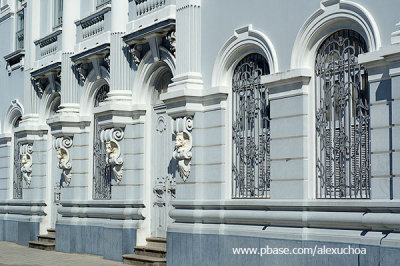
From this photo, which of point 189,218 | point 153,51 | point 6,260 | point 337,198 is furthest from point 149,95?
point 337,198

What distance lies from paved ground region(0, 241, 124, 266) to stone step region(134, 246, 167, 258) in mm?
570

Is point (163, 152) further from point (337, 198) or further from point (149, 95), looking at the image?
point (337, 198)

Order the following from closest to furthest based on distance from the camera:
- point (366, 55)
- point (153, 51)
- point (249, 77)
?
1. point (366, 55)
2. point (249, 77)
3. point (153, 51)

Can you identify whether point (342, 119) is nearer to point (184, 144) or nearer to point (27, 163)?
point (184, 144)

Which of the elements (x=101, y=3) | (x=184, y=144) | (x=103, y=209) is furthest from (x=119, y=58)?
(x=184, y=144)

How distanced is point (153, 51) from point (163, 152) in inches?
82.9

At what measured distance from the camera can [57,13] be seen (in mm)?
21484

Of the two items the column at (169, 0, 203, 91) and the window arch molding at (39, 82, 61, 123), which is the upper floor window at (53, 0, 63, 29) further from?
the column at (169, 0, 203, 91)

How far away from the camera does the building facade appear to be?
11.5 metres

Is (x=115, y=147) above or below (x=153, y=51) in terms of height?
below

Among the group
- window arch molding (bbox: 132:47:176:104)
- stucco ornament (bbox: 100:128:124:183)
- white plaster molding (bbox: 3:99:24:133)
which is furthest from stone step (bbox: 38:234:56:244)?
window arch molding (bbox: 132:47:176:104)

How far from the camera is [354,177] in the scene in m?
11.7

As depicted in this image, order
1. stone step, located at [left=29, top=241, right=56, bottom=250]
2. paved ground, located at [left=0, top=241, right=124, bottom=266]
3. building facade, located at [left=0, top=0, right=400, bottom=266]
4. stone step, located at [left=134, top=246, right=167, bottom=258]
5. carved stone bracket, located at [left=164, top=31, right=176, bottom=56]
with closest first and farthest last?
building facade, located at [left=0, top=0, right=400, bottom=266]
carved stone bracket, located at [left=164, top=31, right=176, bottom=56]
stone step, located at [left=134, top=246, right=167, bottom=258]
paved ground, located at [left=0, top=241, right=124, bottom=266]
stone step, located at [left=29, top=241, right=56, bottom=250]

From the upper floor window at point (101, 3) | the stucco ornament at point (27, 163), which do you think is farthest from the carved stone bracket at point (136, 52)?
the stucco ornament at point (27, 163)
